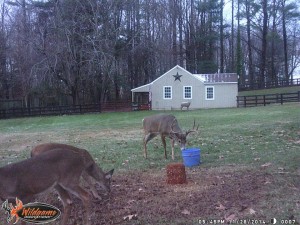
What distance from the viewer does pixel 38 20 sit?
35.8 meters

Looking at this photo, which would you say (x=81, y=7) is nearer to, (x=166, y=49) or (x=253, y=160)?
(x=166, y=49)

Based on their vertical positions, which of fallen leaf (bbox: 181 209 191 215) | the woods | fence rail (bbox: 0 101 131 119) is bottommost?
fallen leaf (bbox: 181 209 191 215)

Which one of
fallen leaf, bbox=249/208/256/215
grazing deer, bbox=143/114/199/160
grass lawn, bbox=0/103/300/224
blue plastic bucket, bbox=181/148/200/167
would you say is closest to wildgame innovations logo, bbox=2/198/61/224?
grass lawn, bbox=0/103/300/224

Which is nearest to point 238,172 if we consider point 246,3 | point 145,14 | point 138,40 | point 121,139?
point 121,139

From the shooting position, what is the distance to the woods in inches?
1357

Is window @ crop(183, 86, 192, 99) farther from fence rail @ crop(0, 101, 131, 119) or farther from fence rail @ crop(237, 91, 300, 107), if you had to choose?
fence rail @ crop(0, 101, 131, 119)

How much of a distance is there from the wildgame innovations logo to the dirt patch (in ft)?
1.41

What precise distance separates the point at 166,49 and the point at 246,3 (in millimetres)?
13507

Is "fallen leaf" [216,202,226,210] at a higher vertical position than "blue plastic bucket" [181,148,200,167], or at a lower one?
lower

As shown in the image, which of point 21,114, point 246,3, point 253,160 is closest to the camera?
point 253,160

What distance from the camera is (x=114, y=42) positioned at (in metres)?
36.8

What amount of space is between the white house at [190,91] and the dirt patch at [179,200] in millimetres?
28259

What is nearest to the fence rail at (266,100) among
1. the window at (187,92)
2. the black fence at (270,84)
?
the window at (187,92)

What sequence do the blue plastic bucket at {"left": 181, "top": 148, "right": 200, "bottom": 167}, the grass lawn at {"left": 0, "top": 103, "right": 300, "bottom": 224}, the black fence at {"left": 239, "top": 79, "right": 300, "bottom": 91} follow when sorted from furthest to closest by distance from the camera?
the black fence at {"left": 239, "top": 79, "right": 300, "bottom": 91}, the blue plastic bucket at {"left": 181, "top": 148, "right": 200, "bottom": 167}, the grass lawn at {"left": 0, "top": 103, "right": 300, "bottom": 224}
